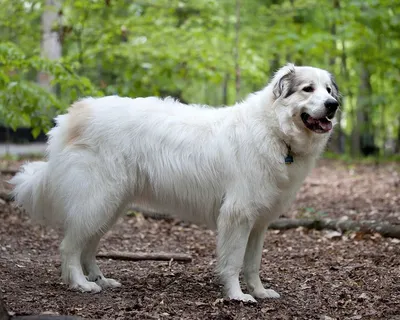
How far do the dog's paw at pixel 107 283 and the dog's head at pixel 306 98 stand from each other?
69.0 inches

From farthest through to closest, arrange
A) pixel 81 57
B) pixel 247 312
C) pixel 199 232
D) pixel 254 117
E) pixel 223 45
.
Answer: pixel 223 45, pixel 81 57, pixel 199 232, pixel 254 117, pixel 247 312

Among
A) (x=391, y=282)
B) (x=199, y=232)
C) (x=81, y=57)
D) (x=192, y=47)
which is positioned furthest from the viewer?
(x=192, y=47)

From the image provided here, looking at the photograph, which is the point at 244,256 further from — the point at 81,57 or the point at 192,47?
the point at 192,47

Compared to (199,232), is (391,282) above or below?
above

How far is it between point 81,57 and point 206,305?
229 inches

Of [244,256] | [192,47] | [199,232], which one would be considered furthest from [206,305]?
[192,47]

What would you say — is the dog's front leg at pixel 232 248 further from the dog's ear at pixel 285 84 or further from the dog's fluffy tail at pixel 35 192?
the dog's fluffy tail at pixel 35 192

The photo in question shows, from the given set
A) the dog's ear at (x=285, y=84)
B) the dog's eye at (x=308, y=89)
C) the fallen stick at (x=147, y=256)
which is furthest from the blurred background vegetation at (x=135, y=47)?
the dog's eye at (x=308, y=89)

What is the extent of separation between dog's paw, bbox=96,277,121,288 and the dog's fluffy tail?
58 cm

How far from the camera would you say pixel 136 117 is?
426 cm

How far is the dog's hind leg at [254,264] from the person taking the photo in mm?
4164

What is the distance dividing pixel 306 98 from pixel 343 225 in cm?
291

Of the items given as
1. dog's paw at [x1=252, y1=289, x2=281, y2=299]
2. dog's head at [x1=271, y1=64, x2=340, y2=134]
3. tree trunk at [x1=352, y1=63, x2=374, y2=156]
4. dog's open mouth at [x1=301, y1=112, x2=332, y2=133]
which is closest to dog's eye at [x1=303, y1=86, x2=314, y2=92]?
dog's head at [x1=271, y1=64, x2=340, y2=134]

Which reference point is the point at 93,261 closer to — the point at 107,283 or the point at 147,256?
the point at 107,283
